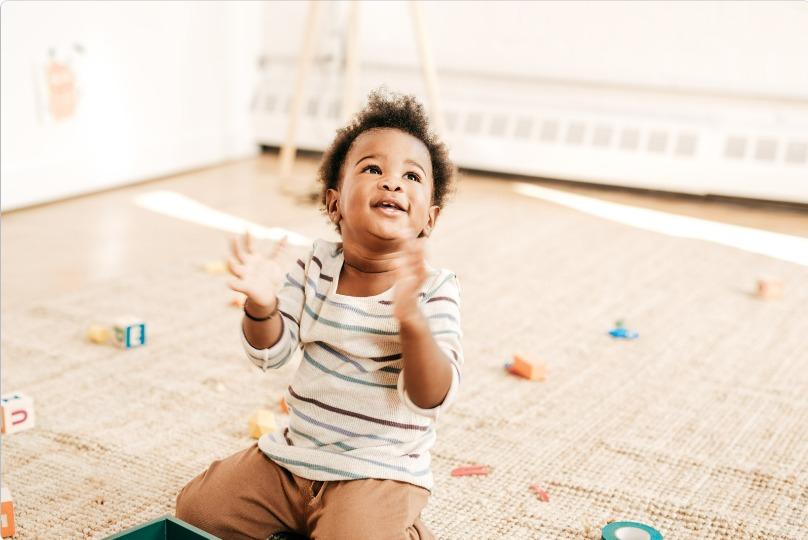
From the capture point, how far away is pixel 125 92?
2.73m

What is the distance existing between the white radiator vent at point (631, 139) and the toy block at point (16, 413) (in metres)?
1.99

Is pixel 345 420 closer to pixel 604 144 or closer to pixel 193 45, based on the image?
pixel 604 144

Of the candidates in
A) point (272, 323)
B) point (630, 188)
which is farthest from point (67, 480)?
point (630, 188)

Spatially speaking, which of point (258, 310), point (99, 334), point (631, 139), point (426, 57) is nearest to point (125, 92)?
Result: point (426, 57)

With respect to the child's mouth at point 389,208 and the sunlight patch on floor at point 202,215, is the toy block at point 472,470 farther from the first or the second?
the sunlight patch on floor at point 202,215

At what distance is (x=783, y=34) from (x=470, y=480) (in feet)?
5.57

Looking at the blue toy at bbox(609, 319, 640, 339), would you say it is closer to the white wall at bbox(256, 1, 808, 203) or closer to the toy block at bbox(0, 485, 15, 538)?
the toy block at bbox(0, 485, 15, 538)

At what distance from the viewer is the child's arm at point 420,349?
0.80 m

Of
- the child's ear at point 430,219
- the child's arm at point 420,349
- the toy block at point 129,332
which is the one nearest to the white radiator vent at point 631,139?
the toy block at point 129,332

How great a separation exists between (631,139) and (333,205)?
2.03 metres

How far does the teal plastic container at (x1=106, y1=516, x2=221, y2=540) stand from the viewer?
0.84 m

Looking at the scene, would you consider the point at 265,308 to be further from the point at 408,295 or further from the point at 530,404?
the point at 530,404

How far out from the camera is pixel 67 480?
3.61ft

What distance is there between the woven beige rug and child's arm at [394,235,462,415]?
0.24 m
